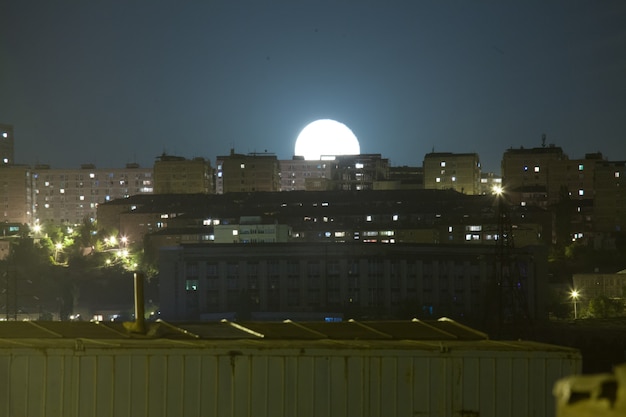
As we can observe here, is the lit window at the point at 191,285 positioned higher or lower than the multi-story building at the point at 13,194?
lower

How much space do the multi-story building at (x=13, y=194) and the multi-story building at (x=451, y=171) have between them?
76.2 feet

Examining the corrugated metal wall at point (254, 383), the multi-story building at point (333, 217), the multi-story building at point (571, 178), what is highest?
the multi-story building at point (571, 178)

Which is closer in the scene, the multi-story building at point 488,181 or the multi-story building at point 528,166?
the multi-story building at point 528,166

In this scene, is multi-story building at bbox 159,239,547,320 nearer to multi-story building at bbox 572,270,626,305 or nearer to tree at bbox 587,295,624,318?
tree at bbox 587,295,624,318

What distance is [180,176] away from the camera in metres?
55.0

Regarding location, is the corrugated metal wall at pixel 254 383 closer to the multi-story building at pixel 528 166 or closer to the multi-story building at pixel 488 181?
the multi-story building at pixel 528 166

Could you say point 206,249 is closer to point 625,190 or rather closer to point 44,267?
point 44,267

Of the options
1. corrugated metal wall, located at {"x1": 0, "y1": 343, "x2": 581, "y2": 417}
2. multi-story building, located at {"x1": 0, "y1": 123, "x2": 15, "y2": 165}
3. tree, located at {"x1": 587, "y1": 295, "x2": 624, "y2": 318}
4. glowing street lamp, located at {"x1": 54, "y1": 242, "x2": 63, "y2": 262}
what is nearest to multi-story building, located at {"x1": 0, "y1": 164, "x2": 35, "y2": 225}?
multi-story building, located at {"x1": 0, "y1": 123, "x2": 15, "y2": 165}

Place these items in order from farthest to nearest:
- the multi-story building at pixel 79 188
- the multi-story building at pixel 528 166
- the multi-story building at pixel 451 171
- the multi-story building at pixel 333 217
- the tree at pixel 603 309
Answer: the multi-story building at pixel 79 188, the multi-story building at pixel 451 171, the multi-story building at pixel 528 166, the multi-story building at pixel 333 217, the tree at pixel 603 309

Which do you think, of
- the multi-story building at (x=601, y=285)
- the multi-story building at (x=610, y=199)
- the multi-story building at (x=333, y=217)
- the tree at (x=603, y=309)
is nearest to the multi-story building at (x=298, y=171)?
the multi-story building at (x=333, y=217)

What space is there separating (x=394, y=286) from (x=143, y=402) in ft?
73.8

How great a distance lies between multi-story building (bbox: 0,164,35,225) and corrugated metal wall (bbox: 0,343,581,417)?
5037 cm

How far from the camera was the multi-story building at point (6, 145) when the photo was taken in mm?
58250

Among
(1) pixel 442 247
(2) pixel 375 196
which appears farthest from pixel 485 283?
(2) pixel 375 196
